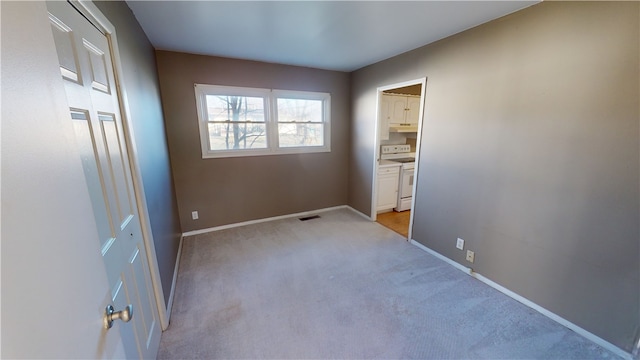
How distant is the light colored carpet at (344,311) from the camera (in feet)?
5.26

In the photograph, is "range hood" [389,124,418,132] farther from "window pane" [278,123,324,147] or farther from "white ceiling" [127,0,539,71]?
"white ceiling" [127,0,539,71]

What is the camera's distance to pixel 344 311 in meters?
1.93

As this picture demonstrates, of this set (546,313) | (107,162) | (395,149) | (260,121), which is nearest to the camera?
(107,162)

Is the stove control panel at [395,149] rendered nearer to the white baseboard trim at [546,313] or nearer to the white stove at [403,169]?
the white stove at [403,169]

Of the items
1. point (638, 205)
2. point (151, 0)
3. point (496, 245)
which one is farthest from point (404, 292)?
point (151, 0)

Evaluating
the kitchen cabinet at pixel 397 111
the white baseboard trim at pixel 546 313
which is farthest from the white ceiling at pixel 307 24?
the white baseboard trim at pixel 546 313

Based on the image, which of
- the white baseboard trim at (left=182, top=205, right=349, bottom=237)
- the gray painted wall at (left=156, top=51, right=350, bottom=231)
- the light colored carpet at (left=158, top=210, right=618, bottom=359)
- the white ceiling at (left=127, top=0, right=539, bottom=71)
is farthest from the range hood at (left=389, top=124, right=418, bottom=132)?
the light colored carpet at (left=158, top=210, right=618, bottom=359)

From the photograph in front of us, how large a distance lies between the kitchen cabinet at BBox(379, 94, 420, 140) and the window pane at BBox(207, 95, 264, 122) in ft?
6.18

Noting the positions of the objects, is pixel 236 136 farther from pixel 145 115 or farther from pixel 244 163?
pixel 145 115

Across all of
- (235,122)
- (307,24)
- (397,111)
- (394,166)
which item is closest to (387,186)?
(394,166)

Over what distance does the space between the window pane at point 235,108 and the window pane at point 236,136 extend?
0.30 ft

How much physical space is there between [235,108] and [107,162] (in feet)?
7.65

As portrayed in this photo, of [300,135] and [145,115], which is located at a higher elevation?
[145,115]

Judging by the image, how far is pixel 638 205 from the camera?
1434mm
